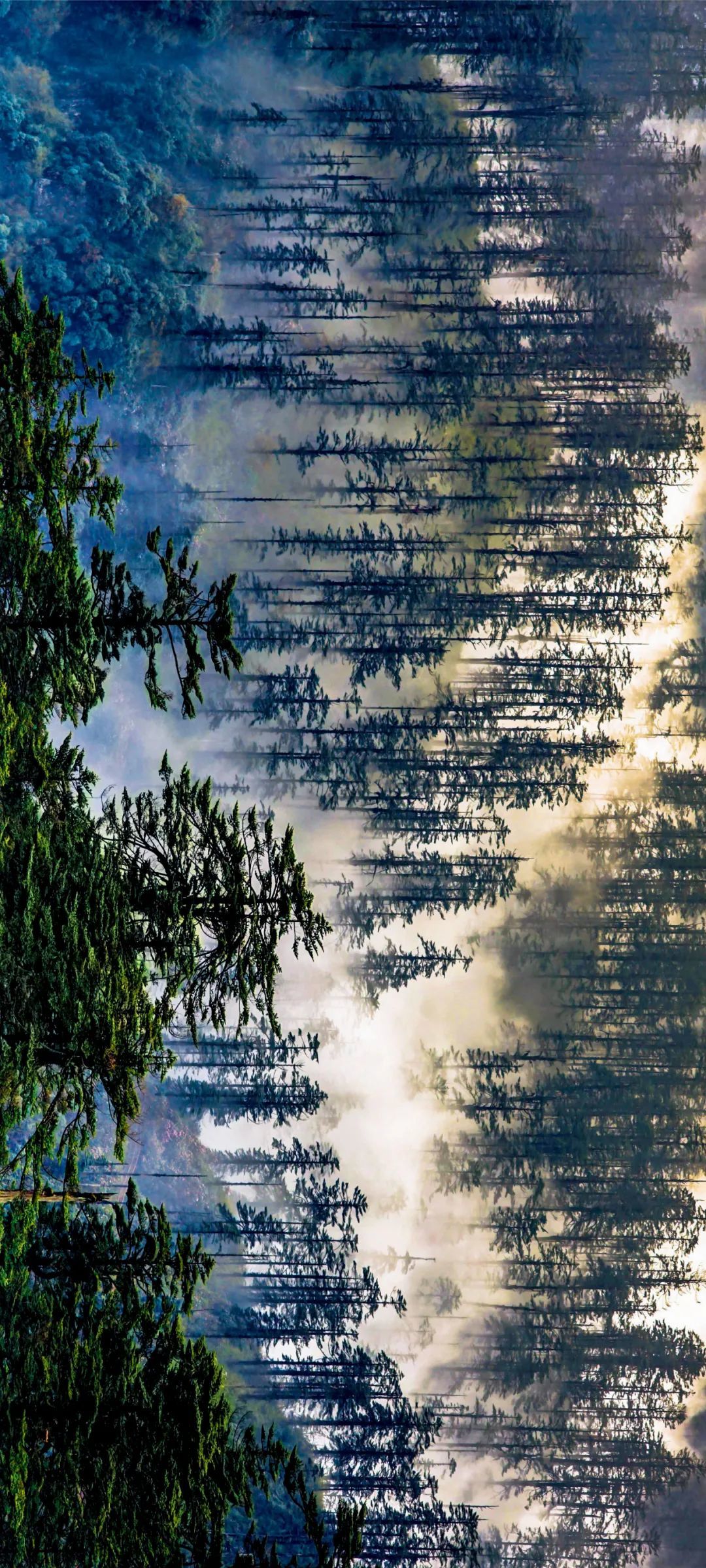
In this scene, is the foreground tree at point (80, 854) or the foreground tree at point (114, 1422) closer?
the foreground tree at point (80, 854)

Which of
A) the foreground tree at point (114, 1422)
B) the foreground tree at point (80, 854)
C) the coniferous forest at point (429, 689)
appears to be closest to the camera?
the foreground tree at point (80, 854)

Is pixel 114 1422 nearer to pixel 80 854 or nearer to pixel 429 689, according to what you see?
pixel 80 854

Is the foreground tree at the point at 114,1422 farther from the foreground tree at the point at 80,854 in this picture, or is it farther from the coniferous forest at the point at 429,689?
the coniferous forest at the point at 429,689

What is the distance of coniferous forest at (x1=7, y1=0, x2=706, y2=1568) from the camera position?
Answer: 132 feet

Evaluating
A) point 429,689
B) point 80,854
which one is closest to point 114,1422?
point 80,854

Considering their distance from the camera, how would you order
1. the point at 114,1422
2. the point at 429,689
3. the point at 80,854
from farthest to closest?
1. the point at 429,689
2. the point at 80,854
3. the point at 114,1422

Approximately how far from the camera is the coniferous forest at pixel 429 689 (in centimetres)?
4016

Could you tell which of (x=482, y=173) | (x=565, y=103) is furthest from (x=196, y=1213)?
(x=565, y=103)

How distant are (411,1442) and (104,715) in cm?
3094

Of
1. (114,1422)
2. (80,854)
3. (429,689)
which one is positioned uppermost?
(429,689)

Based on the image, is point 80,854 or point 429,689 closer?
point 80,854

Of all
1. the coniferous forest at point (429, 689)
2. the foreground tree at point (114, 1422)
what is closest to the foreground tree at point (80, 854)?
the foreground tree at point (114, 1422)

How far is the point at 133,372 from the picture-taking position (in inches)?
1554

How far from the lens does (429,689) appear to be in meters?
42.5
